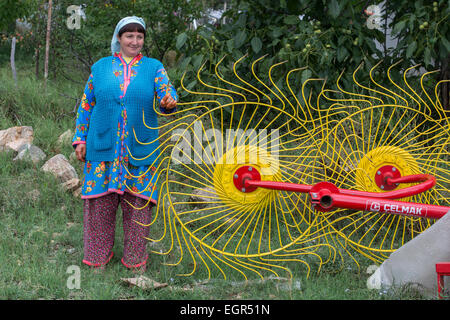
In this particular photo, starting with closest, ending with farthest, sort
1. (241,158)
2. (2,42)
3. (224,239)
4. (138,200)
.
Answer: (241,158)
(138,200)
(224,239)
(2,42)

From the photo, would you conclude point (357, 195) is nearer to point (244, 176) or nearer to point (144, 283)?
point (244, 176)

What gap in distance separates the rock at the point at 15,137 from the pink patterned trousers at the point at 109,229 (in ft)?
6.37

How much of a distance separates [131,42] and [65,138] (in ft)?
7.39

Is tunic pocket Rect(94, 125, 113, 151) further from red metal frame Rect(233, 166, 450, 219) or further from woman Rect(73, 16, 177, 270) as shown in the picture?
red metal frame Rect(233, 166, 450, 219)

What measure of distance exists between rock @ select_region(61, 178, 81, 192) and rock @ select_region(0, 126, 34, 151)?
0.73m

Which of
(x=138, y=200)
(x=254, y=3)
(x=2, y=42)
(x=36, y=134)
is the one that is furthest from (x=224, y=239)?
(x=2, y=42)

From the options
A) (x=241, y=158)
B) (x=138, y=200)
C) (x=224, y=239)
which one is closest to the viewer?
(x=241, y=158)

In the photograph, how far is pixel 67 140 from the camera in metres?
5.25

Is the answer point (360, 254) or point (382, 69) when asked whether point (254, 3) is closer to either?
point (382, 69)

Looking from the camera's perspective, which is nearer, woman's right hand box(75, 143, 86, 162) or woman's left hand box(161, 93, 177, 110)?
woman's left hand box(161, 93, 177, 110)

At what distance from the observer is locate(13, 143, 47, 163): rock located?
192 inches

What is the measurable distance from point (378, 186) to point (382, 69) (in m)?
1.51

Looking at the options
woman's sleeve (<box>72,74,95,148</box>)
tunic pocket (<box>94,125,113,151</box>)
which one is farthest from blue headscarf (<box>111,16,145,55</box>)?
tunic pocket (<box>94,125,113,151</box>)

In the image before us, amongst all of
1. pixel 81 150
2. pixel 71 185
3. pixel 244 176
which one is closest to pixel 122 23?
pixel 81 150
